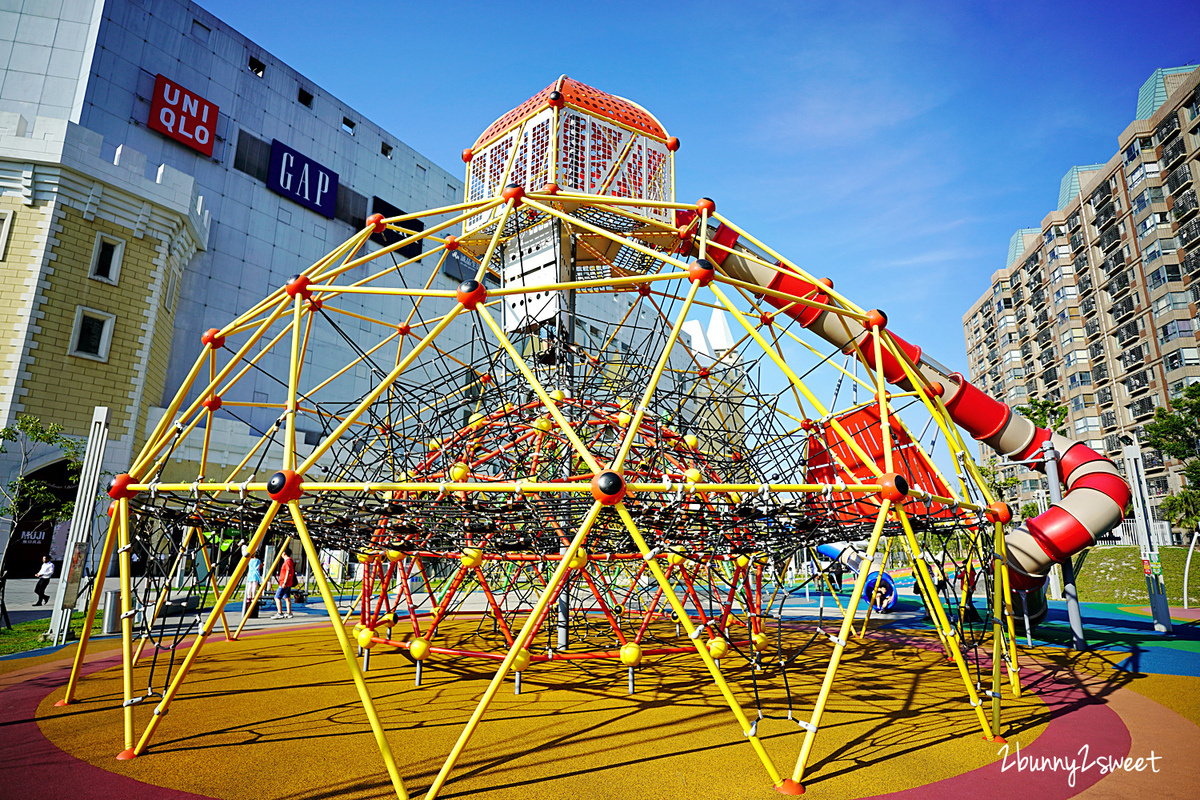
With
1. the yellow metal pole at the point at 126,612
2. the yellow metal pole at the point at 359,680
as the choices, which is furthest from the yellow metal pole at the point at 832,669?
the yellow metal pole at the point at 126,612

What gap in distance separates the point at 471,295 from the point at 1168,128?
74288mm

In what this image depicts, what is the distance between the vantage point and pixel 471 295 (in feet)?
23.9

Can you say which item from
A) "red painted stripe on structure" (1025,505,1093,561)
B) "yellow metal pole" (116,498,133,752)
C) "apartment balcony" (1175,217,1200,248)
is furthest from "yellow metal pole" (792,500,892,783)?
"apartment balcony" (1175,217,1200,248)

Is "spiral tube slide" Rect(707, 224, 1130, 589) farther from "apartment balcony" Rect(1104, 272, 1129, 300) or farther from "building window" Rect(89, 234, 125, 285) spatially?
"apartment balcony" Rect(1104, 272, 1129, 300)

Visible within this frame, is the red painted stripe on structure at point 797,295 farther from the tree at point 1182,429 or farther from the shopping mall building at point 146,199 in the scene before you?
the tree at point 1182,429

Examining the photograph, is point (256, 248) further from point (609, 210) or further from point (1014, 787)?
point (1014, 787)

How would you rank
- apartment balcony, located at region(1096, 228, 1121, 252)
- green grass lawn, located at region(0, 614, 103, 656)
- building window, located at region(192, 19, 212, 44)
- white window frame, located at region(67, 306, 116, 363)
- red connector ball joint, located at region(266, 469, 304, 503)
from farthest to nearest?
1. apartment balcony, located at region(1096, 228, 1121, 252)
2. building window, located at region(192, 19, 212, 44)
3. white window frame, located at region(67, 306, 116, 363)
4. green grass lawn, located at region(0, 614, 103, 656)
5. red connector ball joint, located at region(266, 469, 304, 503)

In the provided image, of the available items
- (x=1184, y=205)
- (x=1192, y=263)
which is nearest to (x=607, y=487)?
(x=1192, y=263)

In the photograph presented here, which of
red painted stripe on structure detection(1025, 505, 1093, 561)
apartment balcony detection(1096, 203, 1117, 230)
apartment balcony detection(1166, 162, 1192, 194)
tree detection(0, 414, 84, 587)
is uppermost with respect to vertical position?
apartment balcony detection(1096, 203, 1117, 230)

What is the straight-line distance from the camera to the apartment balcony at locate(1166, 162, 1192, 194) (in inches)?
2086

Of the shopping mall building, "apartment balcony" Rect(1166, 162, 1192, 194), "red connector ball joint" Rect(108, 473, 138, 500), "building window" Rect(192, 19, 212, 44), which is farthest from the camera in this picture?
"apartment balcony" Rect(1166, 162, 1192, 194)

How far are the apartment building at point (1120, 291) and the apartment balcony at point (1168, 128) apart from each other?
0.10 m

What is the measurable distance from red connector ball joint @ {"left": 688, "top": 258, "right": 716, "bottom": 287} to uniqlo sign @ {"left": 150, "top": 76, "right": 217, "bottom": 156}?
39037 mm

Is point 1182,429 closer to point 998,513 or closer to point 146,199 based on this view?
point 998,513
